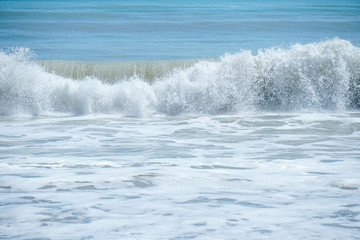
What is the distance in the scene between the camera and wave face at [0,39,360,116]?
11.3 meters

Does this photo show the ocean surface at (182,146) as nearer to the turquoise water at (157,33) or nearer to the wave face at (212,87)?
the wave face at (212,87)

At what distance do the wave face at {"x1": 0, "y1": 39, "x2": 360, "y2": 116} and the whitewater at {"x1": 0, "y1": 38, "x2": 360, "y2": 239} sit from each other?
0.03 meters

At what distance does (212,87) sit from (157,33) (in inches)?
582

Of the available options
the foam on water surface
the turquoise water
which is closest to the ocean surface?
the foam on water surface

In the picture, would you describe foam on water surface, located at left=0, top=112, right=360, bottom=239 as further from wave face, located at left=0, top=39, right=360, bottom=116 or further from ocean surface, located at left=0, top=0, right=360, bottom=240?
wave face, located at left=0, top=39, right=360, bottom=116

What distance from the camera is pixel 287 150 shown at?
7355 millimetres

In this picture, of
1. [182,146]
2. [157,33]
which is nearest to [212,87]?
[182,146]

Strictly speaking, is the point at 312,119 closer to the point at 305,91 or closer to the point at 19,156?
the point at 305,91

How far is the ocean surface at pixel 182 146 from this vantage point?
4570 mm

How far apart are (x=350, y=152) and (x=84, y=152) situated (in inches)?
135

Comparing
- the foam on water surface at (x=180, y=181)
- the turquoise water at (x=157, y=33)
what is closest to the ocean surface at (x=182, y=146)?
the foam on water surface at (x=180, y=181)

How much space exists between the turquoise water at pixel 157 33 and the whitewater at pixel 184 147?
16.3 feet

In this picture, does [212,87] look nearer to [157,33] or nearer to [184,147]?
[184,147]

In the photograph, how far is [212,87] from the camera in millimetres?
11602
